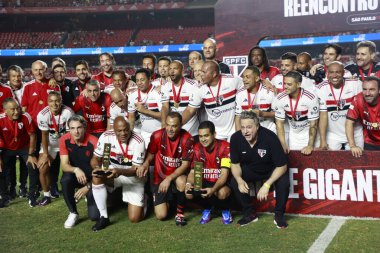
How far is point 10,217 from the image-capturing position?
623 centimetres

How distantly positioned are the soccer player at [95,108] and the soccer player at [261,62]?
2.25 meters

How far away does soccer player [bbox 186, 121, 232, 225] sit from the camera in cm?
551

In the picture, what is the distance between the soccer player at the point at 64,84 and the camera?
7.65 meters

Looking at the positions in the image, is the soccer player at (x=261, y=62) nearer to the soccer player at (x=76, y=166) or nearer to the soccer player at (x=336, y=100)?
the soccer player at (x=336, y=100)

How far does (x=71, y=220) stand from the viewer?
18.7 ft

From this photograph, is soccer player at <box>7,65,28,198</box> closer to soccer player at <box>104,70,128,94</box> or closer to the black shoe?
the black shoe

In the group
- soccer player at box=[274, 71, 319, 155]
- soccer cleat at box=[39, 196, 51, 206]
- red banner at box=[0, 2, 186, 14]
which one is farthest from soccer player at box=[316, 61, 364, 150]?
red banner at box=[0, 2, 186, 14]

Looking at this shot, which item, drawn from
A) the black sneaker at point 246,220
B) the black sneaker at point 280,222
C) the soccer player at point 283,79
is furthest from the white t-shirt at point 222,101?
the black sneaker at point 280,222

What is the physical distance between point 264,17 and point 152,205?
5.14 meters

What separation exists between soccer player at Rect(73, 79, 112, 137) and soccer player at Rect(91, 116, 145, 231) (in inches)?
47.2

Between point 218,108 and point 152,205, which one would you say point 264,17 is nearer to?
point 218,108

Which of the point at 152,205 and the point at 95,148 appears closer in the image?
the point at 95,148

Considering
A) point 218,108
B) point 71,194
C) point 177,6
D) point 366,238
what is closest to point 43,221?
point 71,194

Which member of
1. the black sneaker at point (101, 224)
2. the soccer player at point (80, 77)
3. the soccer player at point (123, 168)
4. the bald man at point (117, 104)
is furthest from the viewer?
the soccer player at point (80, 77)
